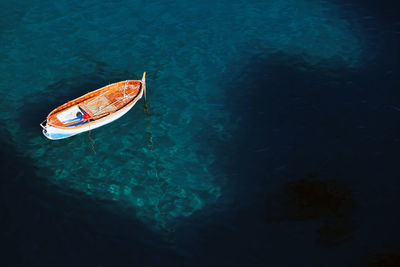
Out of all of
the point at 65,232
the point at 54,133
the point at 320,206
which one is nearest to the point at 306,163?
the point at 320,206

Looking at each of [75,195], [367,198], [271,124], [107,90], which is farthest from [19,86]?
[367,198]

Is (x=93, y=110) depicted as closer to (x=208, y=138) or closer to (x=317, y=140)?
(x=208, y=138)

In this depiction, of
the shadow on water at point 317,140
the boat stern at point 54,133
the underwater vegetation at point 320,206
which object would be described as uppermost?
the boat stern at point 54,133

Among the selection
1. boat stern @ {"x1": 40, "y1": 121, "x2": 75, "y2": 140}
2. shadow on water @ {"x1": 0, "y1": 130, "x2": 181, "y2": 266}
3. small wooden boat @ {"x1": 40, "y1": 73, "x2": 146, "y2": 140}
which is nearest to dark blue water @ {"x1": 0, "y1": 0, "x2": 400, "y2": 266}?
shadow on water @ {"x1": 0, "y1": 130, "x2": 181, "y2": 266}

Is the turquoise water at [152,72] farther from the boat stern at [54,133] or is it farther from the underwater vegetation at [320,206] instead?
the underwater vegetation at [320,206]

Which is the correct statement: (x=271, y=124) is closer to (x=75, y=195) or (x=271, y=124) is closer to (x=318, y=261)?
(x=318, y=261)

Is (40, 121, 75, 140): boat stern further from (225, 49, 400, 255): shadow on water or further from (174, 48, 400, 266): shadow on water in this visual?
(225, 49, 400, 255): shadow on water

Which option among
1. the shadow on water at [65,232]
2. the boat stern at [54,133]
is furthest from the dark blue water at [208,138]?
the boat stern at [54,133]
